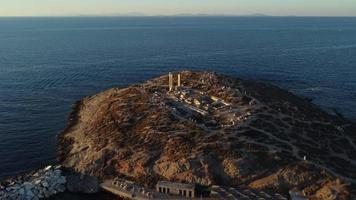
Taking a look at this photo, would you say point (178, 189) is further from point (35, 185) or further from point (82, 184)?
point (35, 185)

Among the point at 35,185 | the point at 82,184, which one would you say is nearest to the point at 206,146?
the point at 82,184

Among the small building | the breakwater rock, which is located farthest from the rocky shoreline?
the small building

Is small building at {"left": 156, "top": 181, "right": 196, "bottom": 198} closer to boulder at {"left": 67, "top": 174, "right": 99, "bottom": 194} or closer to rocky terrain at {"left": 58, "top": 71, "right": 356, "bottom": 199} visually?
rocky terrain at {"left": 58, "top": 71, "right": 356, "bottom": 199}

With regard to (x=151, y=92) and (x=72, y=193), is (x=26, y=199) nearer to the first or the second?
(x=72, y=193)

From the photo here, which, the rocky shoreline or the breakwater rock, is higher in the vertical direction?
the rocky shoreline

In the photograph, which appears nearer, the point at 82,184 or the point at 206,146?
the point at 82,184

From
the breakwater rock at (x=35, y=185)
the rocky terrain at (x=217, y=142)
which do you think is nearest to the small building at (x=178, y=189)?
the rocky terrain at (x=217, y=142)
